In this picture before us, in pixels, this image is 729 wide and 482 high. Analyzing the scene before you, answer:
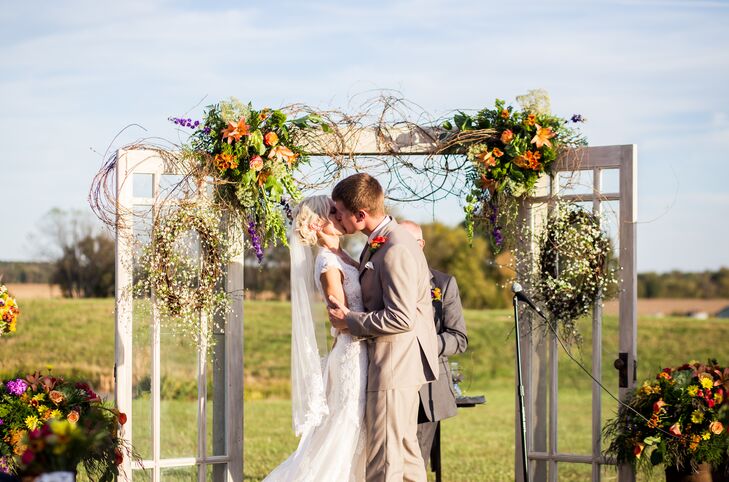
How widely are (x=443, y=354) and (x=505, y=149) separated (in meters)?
1.44

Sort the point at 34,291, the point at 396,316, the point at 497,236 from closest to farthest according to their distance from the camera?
the point at 396,316 → the point at 497,236 → the point at 34,291

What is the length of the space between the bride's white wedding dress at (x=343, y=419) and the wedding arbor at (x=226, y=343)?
1.09 m

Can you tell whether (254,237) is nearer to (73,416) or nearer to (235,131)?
(235,131)

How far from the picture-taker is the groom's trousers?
4.82m

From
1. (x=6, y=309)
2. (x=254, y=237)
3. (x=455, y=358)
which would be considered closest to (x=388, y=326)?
(x=254, y=237)

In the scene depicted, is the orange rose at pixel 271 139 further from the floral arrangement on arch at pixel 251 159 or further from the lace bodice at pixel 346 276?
the lace bodice at pixel 346 276

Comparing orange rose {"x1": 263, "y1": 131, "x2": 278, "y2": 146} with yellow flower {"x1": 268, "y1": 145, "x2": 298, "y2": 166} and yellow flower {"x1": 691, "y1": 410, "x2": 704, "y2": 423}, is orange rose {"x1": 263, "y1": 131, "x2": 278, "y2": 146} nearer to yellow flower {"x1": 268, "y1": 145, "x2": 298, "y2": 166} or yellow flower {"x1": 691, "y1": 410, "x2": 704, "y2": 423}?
yellow flower {"x1": 268, "y1": 145, "x2": 298, "y2": 166}

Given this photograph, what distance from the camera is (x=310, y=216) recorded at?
5.32 m

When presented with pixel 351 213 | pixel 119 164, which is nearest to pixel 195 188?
pixel 119 164

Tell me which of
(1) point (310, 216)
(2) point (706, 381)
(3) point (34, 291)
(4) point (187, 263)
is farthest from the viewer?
(3) point (34, 291)

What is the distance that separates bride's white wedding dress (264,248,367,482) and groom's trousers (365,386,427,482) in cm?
15

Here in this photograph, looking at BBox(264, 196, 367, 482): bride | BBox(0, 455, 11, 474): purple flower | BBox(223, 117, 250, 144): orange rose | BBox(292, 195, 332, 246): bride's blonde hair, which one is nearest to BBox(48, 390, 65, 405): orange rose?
BBox(0, 455, 11, 474): purple flower

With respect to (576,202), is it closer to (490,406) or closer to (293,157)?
(293,157)

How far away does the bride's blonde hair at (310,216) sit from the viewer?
5.32 meters
